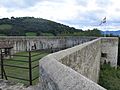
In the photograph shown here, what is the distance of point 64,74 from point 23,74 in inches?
255

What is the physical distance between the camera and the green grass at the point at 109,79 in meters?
13.7

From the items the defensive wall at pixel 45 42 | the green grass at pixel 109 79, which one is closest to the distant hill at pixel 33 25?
the defensive wall at pixel 45 42

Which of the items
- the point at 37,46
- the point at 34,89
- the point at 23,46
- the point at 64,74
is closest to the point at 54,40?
the point at 37,46

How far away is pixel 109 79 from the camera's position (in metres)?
15.5

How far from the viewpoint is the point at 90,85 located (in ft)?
6.10

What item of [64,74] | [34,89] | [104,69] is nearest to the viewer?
[64,74]

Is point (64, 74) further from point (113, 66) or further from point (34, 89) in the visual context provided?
point (113, 66)

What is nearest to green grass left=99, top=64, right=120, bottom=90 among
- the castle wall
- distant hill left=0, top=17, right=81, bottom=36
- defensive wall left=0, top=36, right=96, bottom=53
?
the castle wall

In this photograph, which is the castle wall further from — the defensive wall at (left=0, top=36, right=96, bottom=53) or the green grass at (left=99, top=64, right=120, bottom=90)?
the defensive wall at (left=0, top=36, right=96, bottom=53)

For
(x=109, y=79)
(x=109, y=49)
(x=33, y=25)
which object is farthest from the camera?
(x=33, y=25)

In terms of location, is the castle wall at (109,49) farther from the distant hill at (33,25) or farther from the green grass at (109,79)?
the distant hill at (33,25)

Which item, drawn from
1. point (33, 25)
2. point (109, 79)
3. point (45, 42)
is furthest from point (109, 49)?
point (33, 25)

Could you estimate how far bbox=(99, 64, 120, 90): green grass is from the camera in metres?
13.7

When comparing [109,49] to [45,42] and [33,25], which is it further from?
[33,25]
